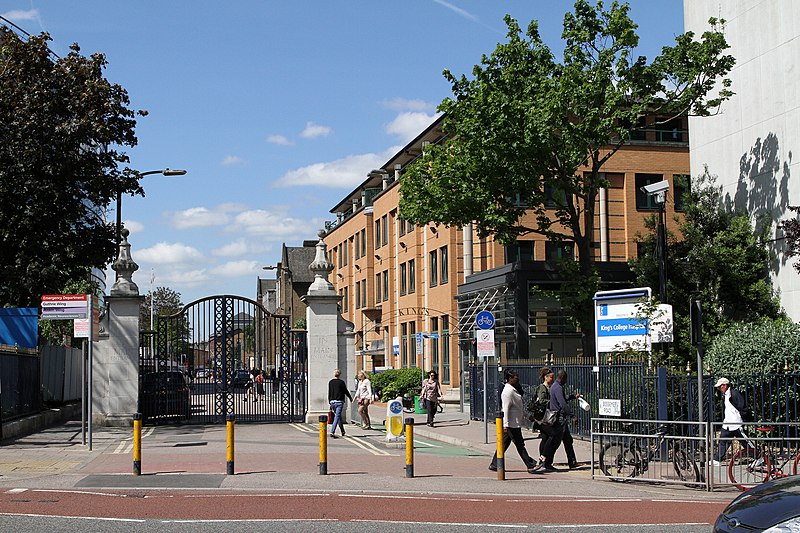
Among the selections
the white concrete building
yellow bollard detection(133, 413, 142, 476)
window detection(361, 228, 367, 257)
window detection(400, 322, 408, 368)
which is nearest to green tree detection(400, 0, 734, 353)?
the white concrete building

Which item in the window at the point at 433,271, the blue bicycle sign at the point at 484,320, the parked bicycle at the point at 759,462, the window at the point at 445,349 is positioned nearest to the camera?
the parked bicycle at the point at 759,462

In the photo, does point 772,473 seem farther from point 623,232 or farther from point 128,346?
point 623,232

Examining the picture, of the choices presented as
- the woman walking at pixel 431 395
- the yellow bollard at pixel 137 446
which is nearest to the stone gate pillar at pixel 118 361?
the woman walking at pixel 431 395

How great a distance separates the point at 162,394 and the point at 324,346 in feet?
15.9

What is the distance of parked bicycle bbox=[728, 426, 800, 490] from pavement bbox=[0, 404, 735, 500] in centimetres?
59

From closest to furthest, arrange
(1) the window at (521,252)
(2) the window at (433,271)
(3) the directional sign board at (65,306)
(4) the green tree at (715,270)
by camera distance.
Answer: (3) the directional sign board at (65,306)
(4) the green tree at (715,270)
(1) the window at (521,252)
(2) the window at (433,271)

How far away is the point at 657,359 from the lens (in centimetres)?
2008

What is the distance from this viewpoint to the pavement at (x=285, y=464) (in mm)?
14781

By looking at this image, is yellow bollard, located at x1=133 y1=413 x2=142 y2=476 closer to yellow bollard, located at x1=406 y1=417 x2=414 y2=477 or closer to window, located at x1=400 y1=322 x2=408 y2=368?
yellow bollard, located at x1=406 y1=417 x2=414 y2=477

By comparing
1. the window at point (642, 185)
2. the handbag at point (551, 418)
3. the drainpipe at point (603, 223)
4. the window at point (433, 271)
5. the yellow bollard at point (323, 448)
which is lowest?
the yellow bollard at point (323, 448)

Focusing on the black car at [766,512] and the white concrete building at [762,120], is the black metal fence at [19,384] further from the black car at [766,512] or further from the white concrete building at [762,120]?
the white concrete building at [762,120]

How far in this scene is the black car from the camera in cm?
692

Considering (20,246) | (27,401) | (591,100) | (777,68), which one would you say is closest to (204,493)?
(27,401)

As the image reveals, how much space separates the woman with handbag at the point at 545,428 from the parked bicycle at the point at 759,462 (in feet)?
10.9
